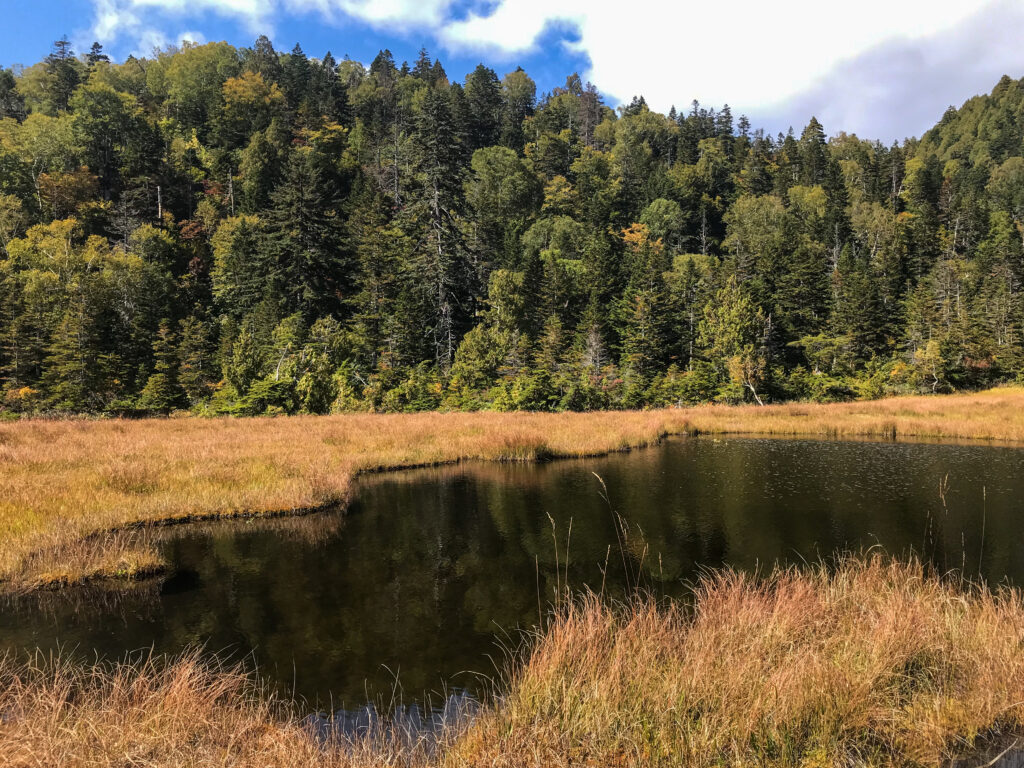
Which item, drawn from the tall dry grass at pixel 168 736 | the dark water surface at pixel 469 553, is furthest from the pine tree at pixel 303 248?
the tall dry grass at pixel 168 736

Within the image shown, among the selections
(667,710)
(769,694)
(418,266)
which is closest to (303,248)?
(418,266)

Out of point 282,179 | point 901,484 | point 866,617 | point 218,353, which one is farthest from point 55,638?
point 282,179

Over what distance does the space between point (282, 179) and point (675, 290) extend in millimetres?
60783

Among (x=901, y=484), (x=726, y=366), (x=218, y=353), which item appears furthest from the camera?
(x=726, y=366)

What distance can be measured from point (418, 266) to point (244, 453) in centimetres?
4451

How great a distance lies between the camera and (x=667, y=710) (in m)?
5.13

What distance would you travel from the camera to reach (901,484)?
20688mm

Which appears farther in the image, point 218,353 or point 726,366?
point 726,366

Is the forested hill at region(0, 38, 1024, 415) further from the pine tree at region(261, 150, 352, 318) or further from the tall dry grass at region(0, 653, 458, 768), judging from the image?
the tall dry grass at region(0, 653, 458, 768)

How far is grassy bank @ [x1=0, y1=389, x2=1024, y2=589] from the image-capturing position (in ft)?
38.4

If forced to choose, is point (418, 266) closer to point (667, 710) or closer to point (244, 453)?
point (244, 453)

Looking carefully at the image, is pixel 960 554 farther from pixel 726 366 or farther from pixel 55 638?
pixel 726 366

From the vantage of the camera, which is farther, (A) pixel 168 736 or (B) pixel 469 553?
(B) pixel 469 553

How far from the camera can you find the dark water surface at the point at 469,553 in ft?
27.5
